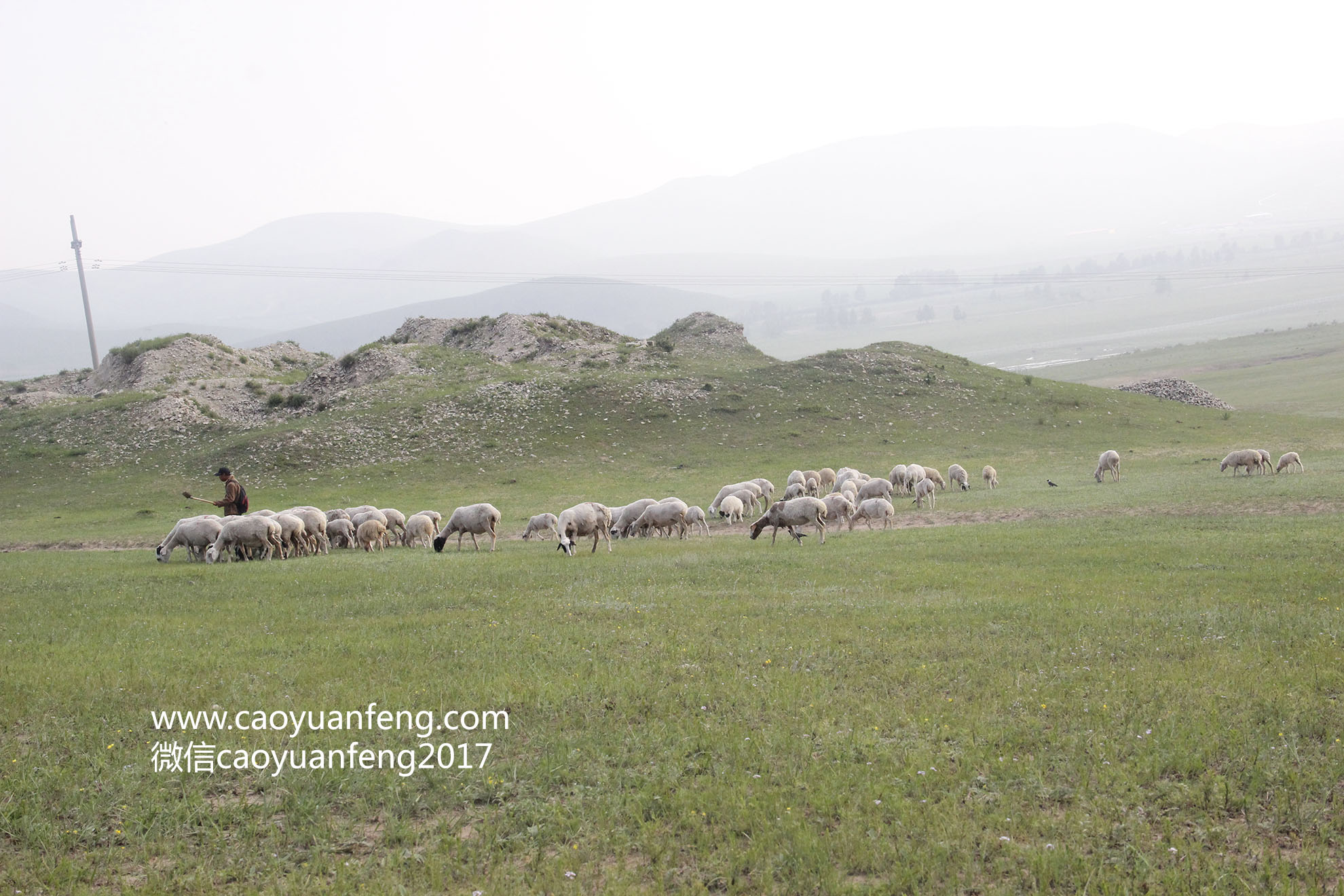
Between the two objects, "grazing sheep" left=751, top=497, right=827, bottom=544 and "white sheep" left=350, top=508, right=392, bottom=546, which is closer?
"grazing sheep" left=751, top=497, right=827, bottom=544

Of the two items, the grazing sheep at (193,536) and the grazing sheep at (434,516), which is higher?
the grazing sheep at (193,536)

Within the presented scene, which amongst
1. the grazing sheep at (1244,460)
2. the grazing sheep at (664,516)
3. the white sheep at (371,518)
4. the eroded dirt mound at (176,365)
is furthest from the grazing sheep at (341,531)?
the eroded dirt mound at (176,365)

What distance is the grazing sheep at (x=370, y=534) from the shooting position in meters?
25.9

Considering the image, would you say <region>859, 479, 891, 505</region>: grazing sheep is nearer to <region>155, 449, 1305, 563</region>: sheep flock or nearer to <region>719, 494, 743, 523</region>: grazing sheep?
<region>155, 449, 1305, 563</region>: sheep flock

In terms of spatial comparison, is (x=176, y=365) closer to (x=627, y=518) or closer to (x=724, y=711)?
(x=627, y=518)

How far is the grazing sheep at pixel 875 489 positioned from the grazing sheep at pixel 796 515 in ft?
21.2

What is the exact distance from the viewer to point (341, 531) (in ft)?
87.8

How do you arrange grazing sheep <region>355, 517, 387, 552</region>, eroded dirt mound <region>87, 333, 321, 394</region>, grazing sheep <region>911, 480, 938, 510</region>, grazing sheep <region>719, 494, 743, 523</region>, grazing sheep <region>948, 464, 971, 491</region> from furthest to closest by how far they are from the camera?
eroded dirt mound <region>87, 333, 321, 394</region> → grazing sheep <region>948, 464, 971, 491</region> → grazing sheep <region>911, 480, 938, 510</region> → grazing sheep <region>719, 494, 743, 523</region> → grazing sheep <region>355, 517, 387, 552</region>

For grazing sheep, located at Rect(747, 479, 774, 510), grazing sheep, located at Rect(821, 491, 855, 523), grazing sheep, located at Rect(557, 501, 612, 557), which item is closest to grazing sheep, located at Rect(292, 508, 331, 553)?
grazing sheep, located at Rect(557, 501, 612, 557)

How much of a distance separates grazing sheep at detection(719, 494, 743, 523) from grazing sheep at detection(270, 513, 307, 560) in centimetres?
1329

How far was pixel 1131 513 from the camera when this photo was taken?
24.7 metres

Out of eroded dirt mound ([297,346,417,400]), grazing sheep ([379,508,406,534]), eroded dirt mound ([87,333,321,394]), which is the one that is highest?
eroded dirt mound ([87,333,321,394])

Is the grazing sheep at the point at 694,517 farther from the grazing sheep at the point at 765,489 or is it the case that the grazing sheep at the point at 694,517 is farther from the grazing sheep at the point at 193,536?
the grazing sheep at the point at 193,536

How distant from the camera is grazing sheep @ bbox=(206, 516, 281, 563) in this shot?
22.8 metres
